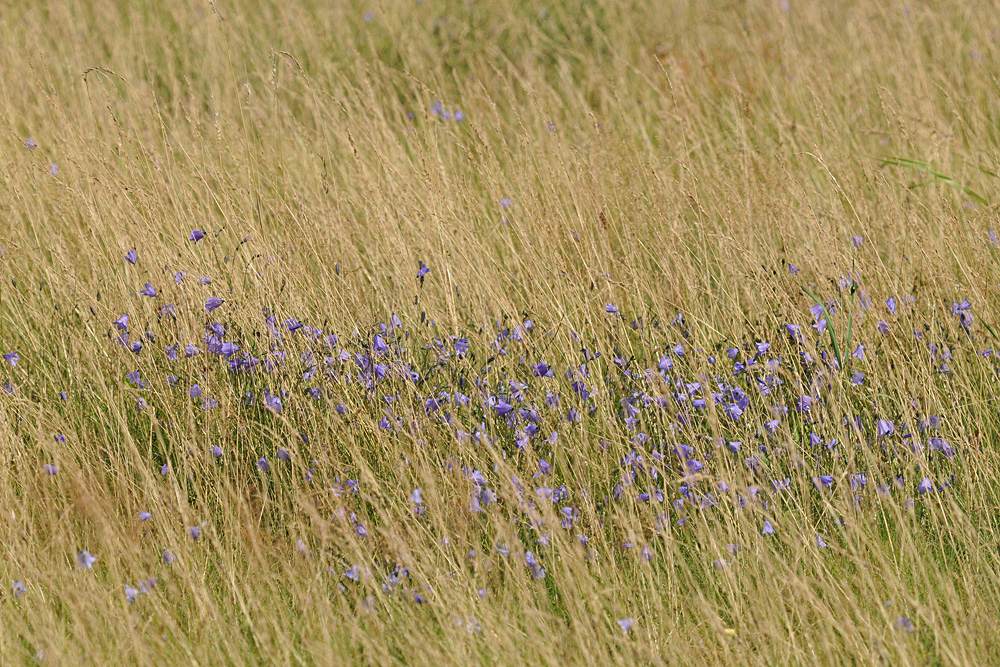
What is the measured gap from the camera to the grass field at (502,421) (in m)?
1.97

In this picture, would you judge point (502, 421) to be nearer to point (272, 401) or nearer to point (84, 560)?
point (272, 401)

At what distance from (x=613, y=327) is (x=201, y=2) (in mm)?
3674

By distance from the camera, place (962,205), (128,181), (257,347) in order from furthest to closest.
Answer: (962,205) < (128,181) < (257,347)

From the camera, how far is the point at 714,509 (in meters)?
2.26

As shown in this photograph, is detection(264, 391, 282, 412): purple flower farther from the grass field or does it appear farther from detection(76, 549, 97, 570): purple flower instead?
detection(76, 549, 97, 570): purple flower

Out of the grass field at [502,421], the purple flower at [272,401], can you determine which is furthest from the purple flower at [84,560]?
the purple flower at [272,401]

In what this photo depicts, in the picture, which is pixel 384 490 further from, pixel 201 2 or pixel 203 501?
pixel 201 2

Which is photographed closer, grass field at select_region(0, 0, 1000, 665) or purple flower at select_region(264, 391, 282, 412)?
grass field at select_region(0, 0, 1000, 665)

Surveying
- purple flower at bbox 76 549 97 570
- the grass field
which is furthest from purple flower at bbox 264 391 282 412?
purple flower at bbox 76 549 97 570

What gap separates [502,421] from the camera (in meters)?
2.49

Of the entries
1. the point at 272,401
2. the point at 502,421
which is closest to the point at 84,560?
the point at 272,401

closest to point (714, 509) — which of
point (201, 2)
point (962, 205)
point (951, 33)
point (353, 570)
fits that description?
point (353, 570)

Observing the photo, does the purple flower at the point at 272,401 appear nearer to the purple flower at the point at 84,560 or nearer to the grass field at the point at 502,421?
the grass field at the point at 502,421

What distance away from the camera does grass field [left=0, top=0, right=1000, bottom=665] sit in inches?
77.5
